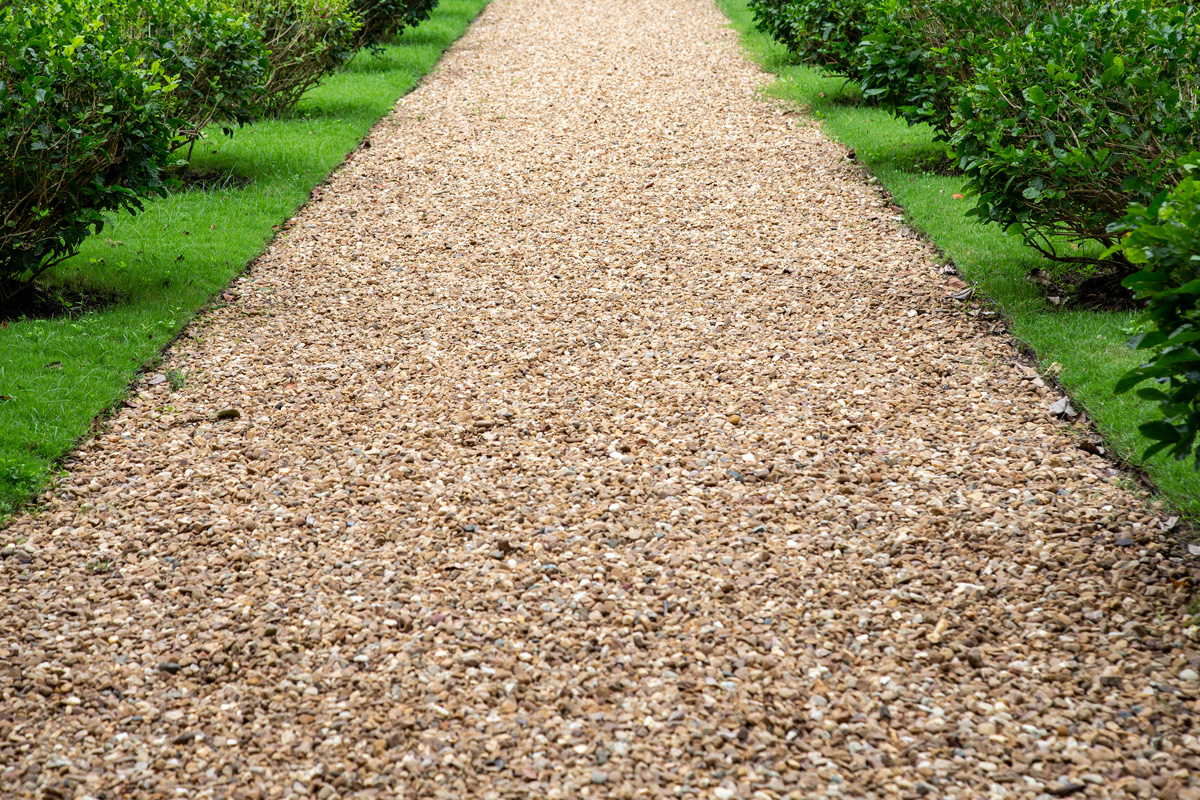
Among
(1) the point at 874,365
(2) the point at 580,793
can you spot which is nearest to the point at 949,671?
(2) the point at 580,793

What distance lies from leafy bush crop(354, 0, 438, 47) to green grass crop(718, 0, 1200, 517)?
584cm

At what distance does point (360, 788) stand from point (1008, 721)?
5.99 feet

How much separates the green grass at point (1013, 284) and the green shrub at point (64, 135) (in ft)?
15.8

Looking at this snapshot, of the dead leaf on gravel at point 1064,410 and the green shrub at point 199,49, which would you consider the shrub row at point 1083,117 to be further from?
the green shrub at point 199,49

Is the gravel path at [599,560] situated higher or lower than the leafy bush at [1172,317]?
lower

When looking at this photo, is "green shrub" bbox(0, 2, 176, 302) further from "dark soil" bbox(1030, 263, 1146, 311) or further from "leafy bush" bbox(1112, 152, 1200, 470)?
"dark soil" bbox(1030, 263, 1146, 311)

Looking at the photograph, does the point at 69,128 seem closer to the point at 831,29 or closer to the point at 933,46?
the point at 933,46

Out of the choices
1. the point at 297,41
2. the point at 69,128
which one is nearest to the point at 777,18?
the point at 297,41

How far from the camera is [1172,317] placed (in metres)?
2.94

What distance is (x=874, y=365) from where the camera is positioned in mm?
4945

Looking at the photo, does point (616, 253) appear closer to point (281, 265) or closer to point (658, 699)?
point (281, 265)

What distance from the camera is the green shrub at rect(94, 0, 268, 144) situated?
686cm

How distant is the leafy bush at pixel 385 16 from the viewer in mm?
12734

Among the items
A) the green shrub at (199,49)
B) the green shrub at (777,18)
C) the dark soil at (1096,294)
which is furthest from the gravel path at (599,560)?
the green shrub at (777,18)
